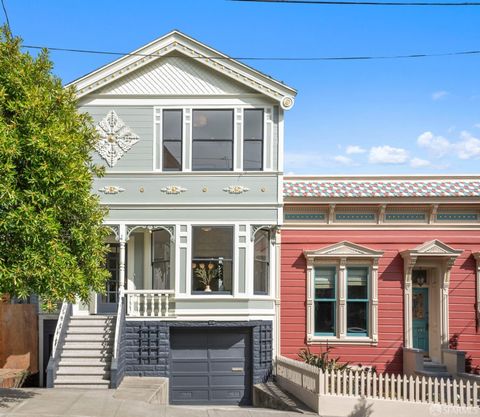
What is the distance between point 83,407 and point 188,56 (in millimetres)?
9783

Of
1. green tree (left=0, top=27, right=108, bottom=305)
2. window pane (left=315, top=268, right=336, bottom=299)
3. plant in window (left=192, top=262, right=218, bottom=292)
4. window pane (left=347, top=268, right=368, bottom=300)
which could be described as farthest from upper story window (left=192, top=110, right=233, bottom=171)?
green tree (left=0, top=27, right=108, bottom=305)

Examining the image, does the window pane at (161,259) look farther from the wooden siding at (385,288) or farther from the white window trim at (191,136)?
the wooden siding at (385,288)

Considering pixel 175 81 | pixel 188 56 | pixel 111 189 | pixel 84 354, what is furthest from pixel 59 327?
pixel 188 56

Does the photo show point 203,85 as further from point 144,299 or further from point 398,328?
point 398,328

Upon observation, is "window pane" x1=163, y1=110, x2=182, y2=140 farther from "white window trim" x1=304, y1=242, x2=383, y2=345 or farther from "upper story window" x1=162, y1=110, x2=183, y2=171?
"white window trim" x1=304, y1=242, x2=383, y2=345

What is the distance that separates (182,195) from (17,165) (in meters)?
6.69

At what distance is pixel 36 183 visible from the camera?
12266 millimetres

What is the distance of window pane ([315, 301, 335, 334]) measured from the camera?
19469 mm

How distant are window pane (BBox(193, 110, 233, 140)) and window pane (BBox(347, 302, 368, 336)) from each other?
6.15 meters

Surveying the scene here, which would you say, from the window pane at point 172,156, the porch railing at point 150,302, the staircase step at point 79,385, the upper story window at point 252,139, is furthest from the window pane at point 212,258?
the staircase step at point 79,385

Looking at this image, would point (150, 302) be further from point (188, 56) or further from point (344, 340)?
point (188, 56)

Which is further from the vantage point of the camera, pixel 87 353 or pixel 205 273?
pixel 205 273

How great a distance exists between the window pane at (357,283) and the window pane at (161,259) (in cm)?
525

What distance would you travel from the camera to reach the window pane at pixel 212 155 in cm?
1864
